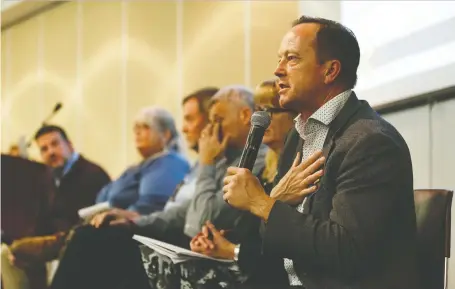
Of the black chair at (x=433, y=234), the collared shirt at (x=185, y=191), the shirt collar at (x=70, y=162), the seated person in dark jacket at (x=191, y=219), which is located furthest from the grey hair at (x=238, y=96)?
the shirt collar at (x=70, y=162)

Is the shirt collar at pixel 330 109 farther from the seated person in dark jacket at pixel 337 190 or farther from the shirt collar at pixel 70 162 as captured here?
the shirt collar at pixel 70 162

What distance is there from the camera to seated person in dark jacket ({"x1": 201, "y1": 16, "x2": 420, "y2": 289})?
1.36m

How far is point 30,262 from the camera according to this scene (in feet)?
11.1

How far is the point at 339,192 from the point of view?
4.58 ft

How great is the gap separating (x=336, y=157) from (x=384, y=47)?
0.99 metres

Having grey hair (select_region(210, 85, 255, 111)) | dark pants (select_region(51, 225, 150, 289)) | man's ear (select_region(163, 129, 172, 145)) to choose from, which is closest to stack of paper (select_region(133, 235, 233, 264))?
dark pants (select_region(51, 225, 150, 289))

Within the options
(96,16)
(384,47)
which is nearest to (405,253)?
(384,47)

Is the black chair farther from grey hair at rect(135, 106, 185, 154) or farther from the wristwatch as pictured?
grey hair at rect(135, 106, 185, 154)

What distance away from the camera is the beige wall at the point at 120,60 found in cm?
368

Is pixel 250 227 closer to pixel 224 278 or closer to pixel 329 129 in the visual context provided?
pixel 224 278

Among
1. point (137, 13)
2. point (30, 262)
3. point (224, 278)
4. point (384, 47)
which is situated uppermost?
point (137, 13)

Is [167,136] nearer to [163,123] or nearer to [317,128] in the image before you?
[163,123]

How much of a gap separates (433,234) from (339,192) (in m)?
0.36

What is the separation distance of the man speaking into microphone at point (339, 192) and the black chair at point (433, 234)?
0.56 feet
